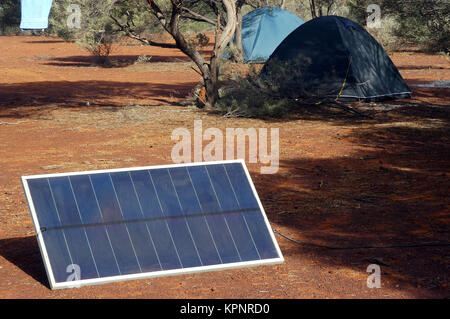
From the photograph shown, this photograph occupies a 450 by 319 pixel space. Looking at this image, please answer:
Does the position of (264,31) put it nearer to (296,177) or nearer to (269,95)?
(269,95)

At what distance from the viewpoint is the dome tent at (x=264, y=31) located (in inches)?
1188

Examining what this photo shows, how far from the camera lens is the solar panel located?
5.64 m

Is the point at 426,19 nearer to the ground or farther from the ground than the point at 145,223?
farther from the ground

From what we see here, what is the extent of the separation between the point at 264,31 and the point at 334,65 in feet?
44.9

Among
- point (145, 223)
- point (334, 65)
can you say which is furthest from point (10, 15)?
point (145, 223)

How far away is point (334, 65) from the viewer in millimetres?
17547

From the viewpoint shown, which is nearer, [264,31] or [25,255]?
[25,255]

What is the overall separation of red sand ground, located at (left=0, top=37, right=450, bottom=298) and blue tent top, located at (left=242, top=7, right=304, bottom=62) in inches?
301

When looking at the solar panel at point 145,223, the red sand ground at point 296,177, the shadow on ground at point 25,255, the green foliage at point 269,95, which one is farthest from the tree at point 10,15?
the solar panel at point 145,223

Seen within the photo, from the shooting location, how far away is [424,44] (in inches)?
627

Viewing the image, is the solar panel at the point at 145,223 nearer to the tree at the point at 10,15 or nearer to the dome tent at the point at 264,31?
the dome tent at the point at 264,31

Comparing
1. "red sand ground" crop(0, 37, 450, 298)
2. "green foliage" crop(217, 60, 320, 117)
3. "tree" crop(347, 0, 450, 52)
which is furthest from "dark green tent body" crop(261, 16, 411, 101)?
"tree" crop(347, 0, 450, 52)

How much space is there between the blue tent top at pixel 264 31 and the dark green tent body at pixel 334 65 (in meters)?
11.6

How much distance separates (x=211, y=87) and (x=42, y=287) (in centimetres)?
1203
